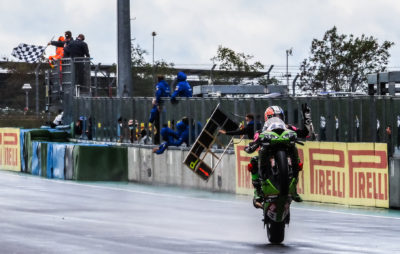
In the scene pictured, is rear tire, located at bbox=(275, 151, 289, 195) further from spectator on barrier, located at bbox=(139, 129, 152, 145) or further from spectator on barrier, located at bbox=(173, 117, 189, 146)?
spectator on barrier, located at bbox=(139, 129, 152, 145)

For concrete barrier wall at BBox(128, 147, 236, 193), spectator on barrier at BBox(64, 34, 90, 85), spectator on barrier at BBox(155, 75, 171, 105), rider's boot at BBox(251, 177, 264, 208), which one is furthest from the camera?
spectator on barrier at BBox(64, 34, 90, 85)

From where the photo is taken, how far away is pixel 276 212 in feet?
41.2

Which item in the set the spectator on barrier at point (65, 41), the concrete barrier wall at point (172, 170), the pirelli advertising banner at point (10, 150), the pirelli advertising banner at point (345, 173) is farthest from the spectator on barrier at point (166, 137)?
the spectator on barrier at point (65, 41)

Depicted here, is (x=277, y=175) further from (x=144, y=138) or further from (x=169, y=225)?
(x=144, y=138)

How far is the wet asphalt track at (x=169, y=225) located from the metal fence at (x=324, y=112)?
1438mm

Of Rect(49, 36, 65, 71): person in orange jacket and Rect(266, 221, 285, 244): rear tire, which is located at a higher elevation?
Rect(49, 36, 65, 71): person in orange jacket

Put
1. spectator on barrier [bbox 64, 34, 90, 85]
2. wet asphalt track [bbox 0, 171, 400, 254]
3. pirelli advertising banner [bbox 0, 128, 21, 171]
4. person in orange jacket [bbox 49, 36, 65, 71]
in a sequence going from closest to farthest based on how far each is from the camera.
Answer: wet asphalt track [bbox 0, 171, 400, 254] → pirelli advertising banner [bbox 0, 128, 21, 171] → spectator on barrier [bbox 64, 34, 90, 85] → person in orange jacket [bbox 49, 36, 65, 71]

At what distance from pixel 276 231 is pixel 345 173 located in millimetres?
7180

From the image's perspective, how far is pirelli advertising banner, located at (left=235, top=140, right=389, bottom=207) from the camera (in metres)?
19.0

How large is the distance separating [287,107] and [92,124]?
35.3 ft

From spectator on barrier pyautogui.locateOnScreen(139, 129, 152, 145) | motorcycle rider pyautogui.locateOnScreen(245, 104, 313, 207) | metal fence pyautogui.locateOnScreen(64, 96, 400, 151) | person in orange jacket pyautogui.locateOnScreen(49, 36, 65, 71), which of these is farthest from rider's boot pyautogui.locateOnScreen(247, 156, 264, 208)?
person in orange jacket pyautogui.locateOnScreen(49, 36, 65, 71)

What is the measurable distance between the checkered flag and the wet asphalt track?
51.0ft

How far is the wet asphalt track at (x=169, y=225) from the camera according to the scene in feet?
39.9

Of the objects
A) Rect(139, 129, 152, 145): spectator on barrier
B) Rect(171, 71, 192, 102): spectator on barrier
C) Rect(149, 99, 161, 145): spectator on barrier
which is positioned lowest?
Rect(139, 129, 152, 145): spectator on barrier
